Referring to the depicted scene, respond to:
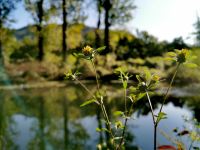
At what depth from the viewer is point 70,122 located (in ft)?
20.7

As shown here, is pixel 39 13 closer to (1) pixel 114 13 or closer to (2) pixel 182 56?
(1) pixel 114 13

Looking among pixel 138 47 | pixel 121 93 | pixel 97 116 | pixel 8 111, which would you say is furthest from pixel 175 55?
pixel 138 47

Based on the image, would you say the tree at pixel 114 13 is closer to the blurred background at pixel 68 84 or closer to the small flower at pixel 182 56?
the blurred background at pixel 68 84

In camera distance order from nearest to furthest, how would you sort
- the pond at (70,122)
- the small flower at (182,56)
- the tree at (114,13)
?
1. the small flower at (182,56)
2. the pond at (70,122)
3. the tree at (114,13)

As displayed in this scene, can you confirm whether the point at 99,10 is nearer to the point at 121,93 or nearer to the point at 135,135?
the point at 121,93

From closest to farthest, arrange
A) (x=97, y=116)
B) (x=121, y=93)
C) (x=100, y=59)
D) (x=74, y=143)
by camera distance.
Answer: (x=74, y=143) → (x=97, y=116) → (x=121, y=93) → (x=100, y=59)

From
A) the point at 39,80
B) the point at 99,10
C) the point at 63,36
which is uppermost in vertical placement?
the point at 99,10

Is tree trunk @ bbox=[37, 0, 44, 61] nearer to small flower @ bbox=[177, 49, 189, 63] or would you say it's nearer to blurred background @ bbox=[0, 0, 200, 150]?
blurred background @ bbox=[0, 0, 200, 150]

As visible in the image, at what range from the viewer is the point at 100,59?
556 inches

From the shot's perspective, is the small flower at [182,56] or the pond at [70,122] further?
the pond at [70,122]

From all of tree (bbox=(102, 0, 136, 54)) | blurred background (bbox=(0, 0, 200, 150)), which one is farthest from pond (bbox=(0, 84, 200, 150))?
tree (bbox=(102, 0, 136, 54))

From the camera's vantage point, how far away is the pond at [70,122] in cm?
479

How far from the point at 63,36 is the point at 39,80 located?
448 centimetres

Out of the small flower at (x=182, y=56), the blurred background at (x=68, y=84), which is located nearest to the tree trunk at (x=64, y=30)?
the blurred background at (x=68, y=84)
